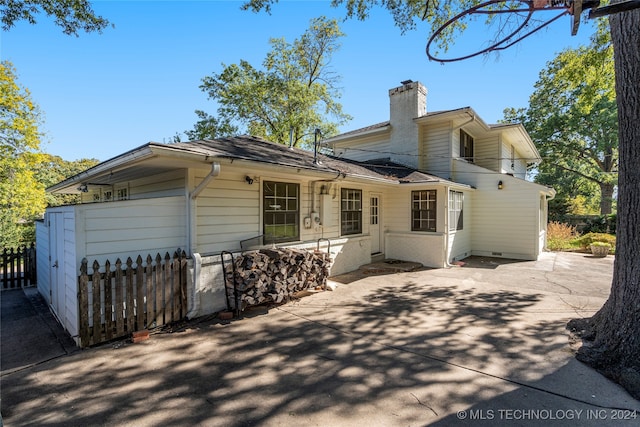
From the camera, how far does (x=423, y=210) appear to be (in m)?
9.59

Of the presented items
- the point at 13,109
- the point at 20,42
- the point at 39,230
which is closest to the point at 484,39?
the point at 20,42

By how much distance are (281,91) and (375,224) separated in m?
13.5

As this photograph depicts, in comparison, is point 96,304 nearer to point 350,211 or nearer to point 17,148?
point 350,211

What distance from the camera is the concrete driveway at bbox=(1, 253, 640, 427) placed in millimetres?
2555

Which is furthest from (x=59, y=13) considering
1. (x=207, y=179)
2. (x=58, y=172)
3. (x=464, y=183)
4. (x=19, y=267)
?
(x=58, y=172)

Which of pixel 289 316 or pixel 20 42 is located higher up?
pixel 20 42

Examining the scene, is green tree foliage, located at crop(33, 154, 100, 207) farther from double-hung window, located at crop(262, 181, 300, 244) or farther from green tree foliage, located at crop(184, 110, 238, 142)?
double-hung window, located at crop(262, 181, 300, 244)

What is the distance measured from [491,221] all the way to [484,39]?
23.5 ft

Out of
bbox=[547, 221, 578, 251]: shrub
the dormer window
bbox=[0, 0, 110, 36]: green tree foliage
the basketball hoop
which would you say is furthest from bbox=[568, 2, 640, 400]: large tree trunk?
bbox=[547, 221, 578, 251]: shrub

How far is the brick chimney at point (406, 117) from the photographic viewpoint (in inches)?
447

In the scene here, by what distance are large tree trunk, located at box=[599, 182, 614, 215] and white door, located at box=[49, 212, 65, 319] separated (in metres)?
31.9

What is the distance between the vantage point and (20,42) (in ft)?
19.5

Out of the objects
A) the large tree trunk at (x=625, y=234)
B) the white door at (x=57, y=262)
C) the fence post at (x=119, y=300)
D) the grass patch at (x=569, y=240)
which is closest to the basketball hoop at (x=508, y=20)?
the large tree trunk at (x=625, y=234)

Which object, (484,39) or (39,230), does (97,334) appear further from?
(484,39)
